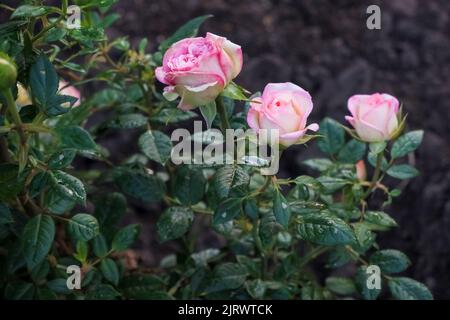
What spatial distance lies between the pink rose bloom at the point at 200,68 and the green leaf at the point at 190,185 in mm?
257

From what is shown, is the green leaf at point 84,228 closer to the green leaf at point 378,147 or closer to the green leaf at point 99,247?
the green leaf at point 99,247

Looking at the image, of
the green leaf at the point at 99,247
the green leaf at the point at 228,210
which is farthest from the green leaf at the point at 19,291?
the green leaf at the point at 228,210

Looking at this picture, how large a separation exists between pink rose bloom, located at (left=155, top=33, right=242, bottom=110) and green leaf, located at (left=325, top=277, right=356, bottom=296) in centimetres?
56

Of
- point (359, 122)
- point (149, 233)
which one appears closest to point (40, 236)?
point (359, 122)

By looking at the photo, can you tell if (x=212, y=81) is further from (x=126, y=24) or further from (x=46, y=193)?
(x=126, y=24)

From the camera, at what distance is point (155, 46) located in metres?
1.97

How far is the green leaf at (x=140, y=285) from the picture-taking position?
118cm

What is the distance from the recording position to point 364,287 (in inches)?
44.3

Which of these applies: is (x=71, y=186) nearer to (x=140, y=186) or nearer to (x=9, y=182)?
(x=9, y=182)

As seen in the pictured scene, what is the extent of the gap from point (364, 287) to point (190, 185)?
322 millimetres

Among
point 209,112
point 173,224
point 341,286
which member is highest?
point 209,112
